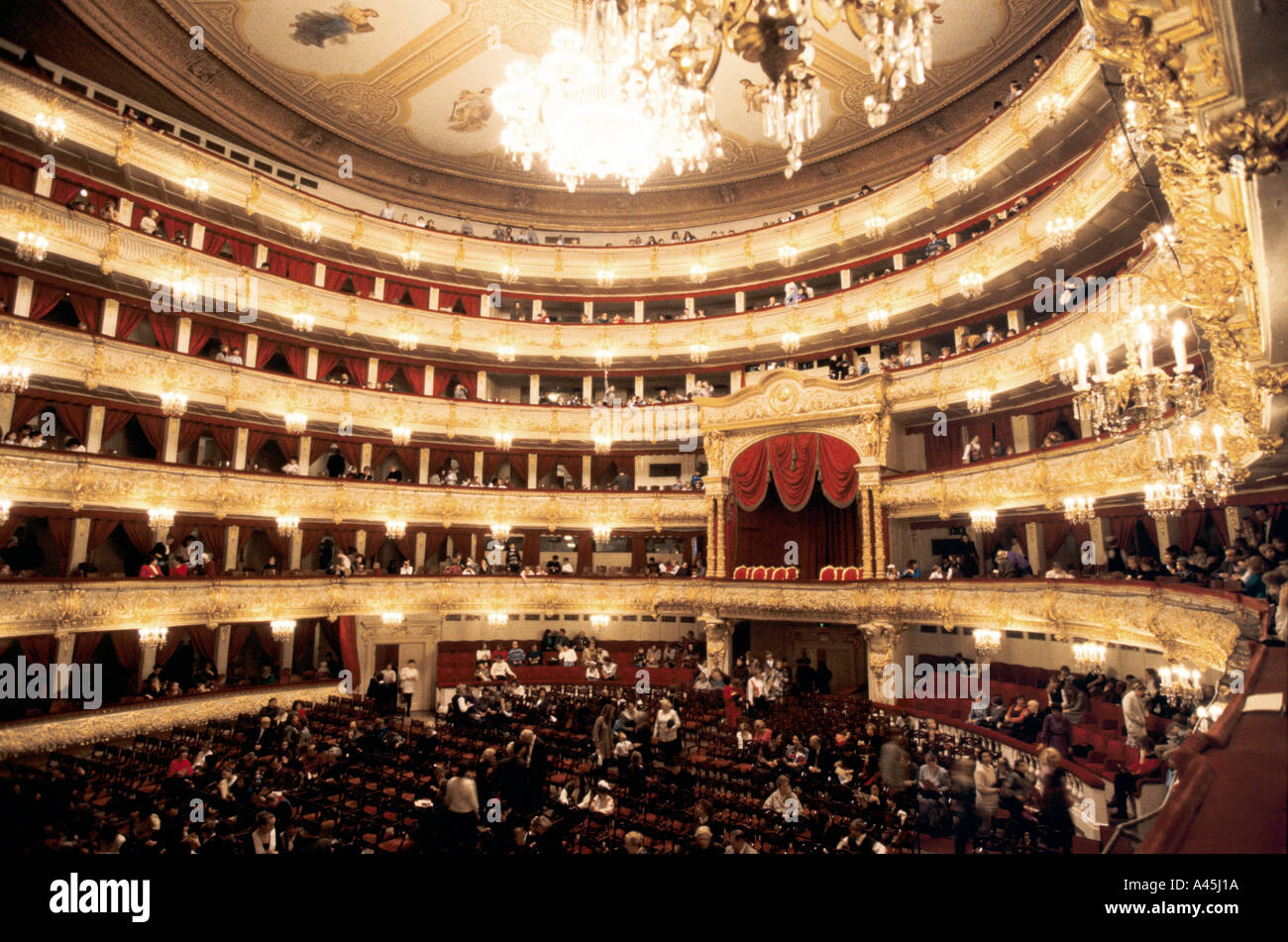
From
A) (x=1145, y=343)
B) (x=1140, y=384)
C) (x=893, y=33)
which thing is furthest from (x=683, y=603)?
(x=893, y=33)

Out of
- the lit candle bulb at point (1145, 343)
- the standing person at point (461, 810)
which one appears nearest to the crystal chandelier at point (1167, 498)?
the lit candle bulb at point (1145, 343)

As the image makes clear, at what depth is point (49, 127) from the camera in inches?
615

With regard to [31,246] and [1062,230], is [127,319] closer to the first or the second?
[31,246]

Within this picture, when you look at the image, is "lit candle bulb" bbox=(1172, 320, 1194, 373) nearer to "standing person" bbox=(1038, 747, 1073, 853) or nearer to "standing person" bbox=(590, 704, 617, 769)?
"standing person" bbox=(1038, 747, 1073, 853)

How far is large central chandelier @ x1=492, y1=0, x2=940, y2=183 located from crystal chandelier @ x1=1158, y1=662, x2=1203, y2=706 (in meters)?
9.74

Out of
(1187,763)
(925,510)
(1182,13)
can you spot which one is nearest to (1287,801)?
(1187,763)

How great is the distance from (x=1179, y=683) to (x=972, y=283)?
1086 centimetres

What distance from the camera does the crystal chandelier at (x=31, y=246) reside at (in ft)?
47.0

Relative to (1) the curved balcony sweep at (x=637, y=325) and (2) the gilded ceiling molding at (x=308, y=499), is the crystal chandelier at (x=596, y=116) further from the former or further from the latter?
(2) the gilded ceiling molding at (x=308, y=499)

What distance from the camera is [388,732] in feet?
41.6

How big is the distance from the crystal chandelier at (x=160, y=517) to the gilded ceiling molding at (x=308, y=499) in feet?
0.73

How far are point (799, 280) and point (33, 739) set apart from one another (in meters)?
24.3

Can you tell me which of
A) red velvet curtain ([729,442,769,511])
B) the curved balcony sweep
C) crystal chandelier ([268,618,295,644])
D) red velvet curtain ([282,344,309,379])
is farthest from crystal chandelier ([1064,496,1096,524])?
red velvet curtain ([282,344,309,379])

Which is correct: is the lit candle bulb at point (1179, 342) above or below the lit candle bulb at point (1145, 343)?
below
